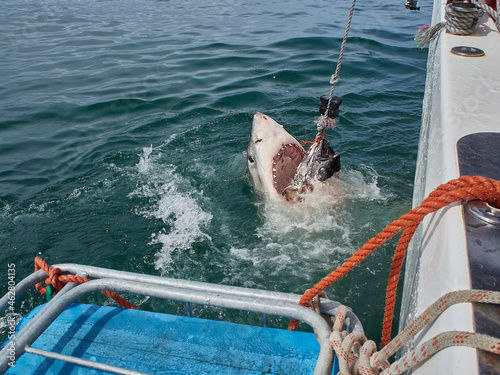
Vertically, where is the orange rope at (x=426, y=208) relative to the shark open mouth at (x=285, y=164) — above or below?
above

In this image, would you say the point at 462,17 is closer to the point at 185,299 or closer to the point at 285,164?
the point at 285,164

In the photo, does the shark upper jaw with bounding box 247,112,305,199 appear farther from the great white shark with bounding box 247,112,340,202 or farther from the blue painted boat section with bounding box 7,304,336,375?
the blue painted boat section with bounding box 7,304,336,375

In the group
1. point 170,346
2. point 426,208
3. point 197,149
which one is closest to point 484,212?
point 426,208

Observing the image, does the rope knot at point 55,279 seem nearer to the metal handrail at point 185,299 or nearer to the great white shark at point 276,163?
the metal handrail at point 185,299

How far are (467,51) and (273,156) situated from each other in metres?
1.85

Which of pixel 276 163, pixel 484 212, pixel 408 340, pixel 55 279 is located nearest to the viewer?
pixel 408 340

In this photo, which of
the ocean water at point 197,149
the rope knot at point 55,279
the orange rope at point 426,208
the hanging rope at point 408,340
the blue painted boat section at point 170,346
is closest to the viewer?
the hanging rope at point 408,340

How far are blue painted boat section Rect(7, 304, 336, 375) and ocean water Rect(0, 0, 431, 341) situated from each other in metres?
1.17

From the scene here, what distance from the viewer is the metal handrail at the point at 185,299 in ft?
4.58

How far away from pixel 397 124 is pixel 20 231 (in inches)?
199

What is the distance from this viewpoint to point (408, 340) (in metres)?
1.20

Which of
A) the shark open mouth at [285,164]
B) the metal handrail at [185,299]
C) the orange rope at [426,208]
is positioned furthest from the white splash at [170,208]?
the orange rope at [426,208]

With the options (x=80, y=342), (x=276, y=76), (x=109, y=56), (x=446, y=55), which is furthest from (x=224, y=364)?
(x=109, y=56)

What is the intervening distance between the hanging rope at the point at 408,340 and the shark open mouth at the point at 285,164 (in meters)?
2.32
